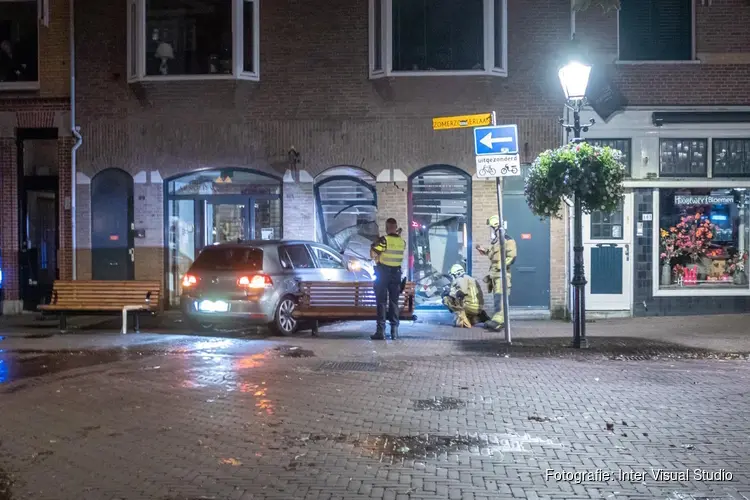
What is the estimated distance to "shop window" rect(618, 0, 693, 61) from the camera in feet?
51.4

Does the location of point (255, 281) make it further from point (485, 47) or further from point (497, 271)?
point (485, 47)

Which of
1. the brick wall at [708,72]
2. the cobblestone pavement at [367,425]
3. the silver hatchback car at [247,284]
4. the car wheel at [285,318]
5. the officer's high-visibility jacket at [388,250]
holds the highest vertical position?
the brick wall at [708,72]

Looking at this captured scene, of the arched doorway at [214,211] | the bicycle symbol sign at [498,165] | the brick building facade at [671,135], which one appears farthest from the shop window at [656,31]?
the arched doorway at [214,211]

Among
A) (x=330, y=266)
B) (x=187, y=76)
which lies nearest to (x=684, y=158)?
(x=330, y=266)

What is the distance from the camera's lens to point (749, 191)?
15656 millimetres

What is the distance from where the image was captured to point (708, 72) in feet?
51.0

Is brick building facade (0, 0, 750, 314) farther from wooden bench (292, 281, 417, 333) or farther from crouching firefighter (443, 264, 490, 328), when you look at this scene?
wooden bench (292, 281, 417, 333)

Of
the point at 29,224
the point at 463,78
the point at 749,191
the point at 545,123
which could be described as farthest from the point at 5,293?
the point at 749,191

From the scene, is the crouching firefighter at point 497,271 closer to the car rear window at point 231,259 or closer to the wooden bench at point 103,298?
the car rear window at point 231,259

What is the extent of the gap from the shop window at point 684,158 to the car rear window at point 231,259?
8197 mm

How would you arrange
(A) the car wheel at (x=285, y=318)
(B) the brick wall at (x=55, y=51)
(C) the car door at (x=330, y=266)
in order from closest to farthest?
(A) the car wheel at (x=285, y=318), (C) the car door at (x=330, y=266), (B) the brick wall at (x=55, y=51)

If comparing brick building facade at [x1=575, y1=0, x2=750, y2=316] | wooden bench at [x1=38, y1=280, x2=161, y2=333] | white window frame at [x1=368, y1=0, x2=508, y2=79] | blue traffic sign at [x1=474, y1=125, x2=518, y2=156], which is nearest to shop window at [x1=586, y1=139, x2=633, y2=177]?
brick building facade at [x1=575, y1=0, x2=750, y2=316]

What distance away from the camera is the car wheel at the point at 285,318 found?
43.5ft

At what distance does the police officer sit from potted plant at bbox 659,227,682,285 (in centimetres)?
596
